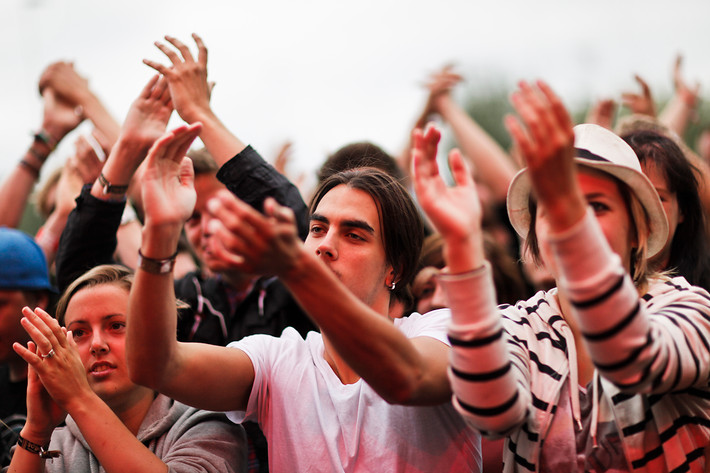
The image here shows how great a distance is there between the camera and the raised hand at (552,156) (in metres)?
1.53

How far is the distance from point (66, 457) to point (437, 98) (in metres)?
3.20

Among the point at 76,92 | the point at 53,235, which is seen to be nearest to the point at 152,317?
the point at 53,235

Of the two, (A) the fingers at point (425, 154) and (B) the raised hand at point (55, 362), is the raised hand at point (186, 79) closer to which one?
(B) the raised hand at point (55, 362)

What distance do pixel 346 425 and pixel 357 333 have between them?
0.55 meters

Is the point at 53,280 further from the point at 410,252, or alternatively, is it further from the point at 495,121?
Answer: the point at 495,121

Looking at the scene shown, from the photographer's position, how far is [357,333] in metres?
1.65

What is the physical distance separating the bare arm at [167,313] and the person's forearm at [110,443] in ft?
0.91

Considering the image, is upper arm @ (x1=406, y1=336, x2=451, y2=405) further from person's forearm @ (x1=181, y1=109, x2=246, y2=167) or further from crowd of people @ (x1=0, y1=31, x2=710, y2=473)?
person's forearm @ (x1=181, y1=109, x2=246, y2=167)

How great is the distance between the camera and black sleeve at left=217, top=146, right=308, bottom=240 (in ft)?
9.13

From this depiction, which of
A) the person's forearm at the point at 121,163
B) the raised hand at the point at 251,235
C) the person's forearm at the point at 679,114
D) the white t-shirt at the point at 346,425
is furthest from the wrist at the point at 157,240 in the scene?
the person's forearm at the point at 679,114

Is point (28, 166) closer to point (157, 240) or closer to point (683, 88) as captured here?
point (157, 240)

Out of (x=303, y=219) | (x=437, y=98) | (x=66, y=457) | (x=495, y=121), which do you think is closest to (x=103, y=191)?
(x=303, y=219)

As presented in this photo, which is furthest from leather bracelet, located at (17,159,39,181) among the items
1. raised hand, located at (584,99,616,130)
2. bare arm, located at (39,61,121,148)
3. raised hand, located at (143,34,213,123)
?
raised hand, located at (584,99,616,130)

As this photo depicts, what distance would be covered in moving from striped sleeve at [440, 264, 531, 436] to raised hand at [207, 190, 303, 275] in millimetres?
373
